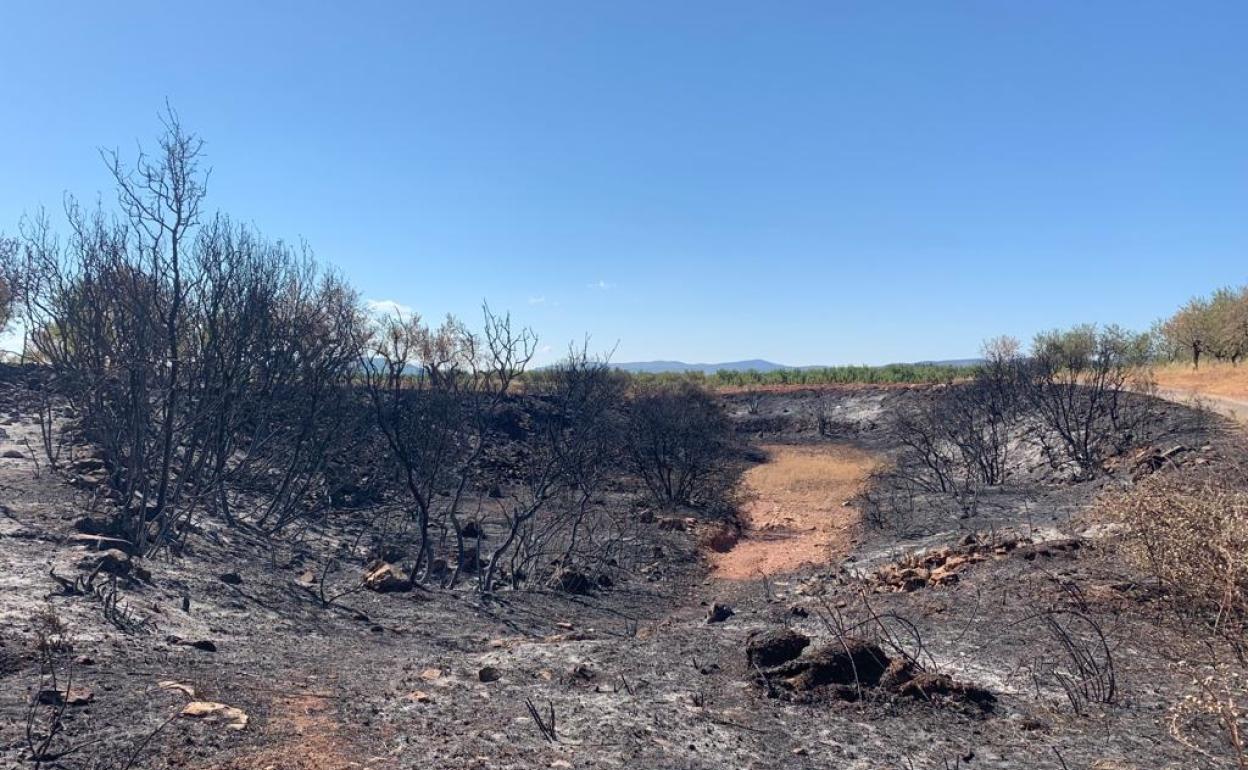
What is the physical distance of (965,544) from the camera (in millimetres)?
11742

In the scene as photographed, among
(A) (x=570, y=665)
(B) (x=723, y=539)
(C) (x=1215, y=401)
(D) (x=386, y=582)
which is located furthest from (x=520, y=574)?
(C) (x=1215, y=401)

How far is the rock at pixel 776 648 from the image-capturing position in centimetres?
628

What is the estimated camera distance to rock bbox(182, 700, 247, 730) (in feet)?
15.2

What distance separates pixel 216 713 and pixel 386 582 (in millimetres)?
5767

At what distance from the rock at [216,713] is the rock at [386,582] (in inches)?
217

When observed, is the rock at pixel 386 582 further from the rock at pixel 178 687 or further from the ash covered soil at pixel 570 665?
the rock at pixel 178 687

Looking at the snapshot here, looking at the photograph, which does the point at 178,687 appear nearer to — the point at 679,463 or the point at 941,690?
the point at 941,690

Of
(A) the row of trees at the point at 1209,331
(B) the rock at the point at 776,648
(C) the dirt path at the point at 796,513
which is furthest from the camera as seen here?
(A) the row of trees at the point at 1209,331

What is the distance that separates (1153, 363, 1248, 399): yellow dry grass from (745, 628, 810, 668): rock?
22.8 metres

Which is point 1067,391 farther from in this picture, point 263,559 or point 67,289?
point 67,289

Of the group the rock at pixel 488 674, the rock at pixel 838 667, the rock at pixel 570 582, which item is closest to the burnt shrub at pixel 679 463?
the rock at pixel 570 582

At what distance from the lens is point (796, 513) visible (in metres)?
20.9

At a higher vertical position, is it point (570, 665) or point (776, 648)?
point (776, 648)

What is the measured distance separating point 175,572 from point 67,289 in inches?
296
